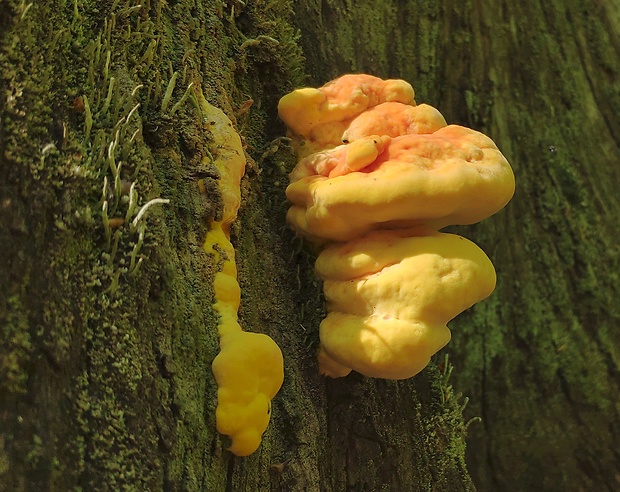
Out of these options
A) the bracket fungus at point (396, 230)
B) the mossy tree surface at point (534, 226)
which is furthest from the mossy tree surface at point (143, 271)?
the mossy tree surface at point (534, 226)

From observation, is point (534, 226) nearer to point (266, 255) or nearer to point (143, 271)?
point (266, 255)

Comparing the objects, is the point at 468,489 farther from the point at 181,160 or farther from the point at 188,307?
the point at 181,160

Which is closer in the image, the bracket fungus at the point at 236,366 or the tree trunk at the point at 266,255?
the tree trunk at the point at 266,255

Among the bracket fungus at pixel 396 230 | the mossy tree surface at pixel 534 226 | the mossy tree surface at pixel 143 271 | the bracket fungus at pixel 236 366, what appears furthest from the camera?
the mossy tree surface at pixel 534 226

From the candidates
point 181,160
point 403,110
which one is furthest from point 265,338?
point 403,110

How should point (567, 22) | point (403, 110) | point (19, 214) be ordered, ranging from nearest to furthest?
point (19, 214) → point (403, 110) → point (567, 22)

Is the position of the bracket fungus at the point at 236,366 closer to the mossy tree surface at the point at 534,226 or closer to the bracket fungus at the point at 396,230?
the bracket fungus at the point at 396,230
